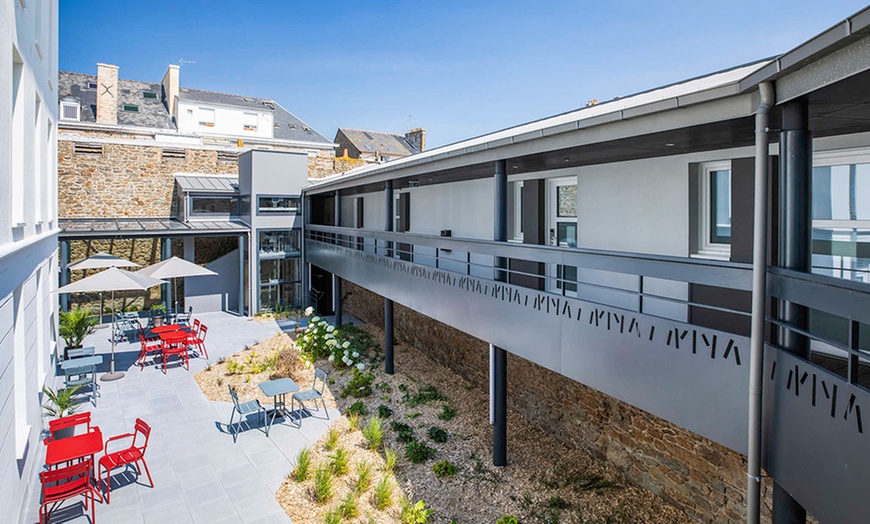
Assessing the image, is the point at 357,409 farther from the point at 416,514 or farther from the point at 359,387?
the point at 416,514

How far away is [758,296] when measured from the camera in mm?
3311

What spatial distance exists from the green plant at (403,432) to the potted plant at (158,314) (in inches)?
448

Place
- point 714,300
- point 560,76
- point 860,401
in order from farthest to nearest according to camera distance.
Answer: point 560,76
point 714,300
point 860,401

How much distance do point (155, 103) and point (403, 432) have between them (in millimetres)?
31082

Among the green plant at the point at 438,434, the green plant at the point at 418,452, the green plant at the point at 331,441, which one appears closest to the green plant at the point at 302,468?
the green plant at the point at 331,441

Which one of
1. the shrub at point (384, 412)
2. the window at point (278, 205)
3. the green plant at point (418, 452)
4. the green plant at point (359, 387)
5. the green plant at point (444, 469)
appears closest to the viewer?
the green plant at point (444, 469)

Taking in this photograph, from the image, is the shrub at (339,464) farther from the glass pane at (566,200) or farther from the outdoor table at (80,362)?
the outdoor table at (80,362)

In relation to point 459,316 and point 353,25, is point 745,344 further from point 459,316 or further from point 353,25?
point 353,25

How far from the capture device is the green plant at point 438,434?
920cm

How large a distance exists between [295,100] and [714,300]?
3531 cm

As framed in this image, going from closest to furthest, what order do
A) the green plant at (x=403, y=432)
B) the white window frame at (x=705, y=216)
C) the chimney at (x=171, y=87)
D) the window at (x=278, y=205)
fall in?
the white window frame at (x=705, y=216) → the green plant at (x=403, y=432) → the window at (x=278, y=205) → the chimney at (x=171, y=87)

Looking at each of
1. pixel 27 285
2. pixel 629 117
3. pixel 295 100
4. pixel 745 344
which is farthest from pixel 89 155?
pixel 745 344

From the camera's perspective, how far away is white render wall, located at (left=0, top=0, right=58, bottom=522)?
185 inches

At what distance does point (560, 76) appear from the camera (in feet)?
55.1
